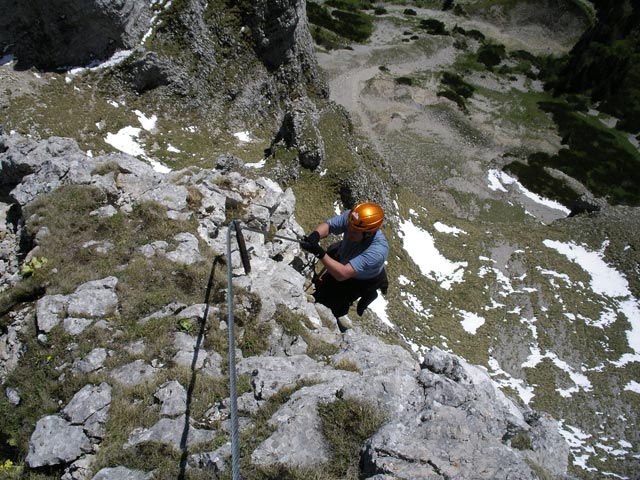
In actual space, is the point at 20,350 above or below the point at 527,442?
below

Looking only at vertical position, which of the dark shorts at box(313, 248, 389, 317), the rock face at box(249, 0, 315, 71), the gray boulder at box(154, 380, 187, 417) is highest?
the gray boulder at box(154, 380, 187, 417)

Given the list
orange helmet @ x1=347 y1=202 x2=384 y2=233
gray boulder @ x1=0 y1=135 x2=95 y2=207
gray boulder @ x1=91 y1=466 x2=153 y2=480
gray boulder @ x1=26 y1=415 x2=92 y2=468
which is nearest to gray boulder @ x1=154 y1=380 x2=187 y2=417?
gray boulder @ x1=91 y1=466 x2=153 y2=480

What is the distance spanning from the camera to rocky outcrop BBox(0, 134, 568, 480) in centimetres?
636

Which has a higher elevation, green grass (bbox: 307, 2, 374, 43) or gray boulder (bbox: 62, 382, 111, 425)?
gray boulder (bbox: 62, 382, 111, 425)

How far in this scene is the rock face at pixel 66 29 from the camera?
3086cm

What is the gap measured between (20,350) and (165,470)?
465cm

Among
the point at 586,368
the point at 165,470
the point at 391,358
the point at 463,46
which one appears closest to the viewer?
the point at 165,470

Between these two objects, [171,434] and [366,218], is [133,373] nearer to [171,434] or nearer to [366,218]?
[171,434]

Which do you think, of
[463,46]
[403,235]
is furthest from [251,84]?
[463,46]

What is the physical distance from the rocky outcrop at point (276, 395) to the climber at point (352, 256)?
0.85 m

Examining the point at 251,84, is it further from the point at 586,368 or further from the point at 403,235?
the point at 586,368

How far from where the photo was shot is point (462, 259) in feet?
117

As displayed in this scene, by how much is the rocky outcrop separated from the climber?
2.78 feet

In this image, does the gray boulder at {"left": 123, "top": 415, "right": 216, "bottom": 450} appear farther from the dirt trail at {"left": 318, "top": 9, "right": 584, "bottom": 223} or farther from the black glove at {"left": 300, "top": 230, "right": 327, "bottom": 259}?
the dirt trail at {"left": 318, "top": 9, "right": 584, "bottom": 223}
